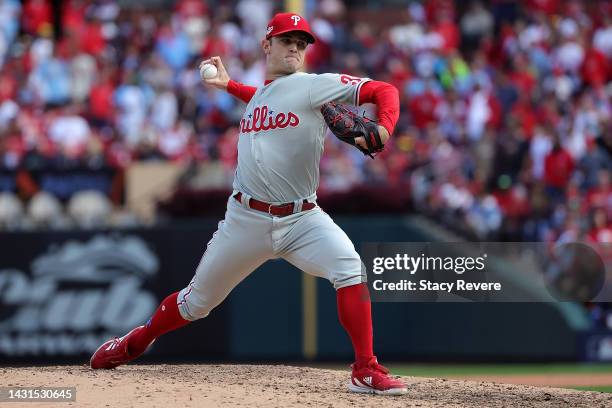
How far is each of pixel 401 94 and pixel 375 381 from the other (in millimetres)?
9113

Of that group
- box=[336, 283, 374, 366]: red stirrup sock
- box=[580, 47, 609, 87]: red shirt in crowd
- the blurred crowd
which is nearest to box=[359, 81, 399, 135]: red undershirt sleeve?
box=[336, 283, 374, 366]: red stirrup sock

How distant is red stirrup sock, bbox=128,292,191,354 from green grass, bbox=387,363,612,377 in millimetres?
4257

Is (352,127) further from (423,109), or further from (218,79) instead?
(423,109)

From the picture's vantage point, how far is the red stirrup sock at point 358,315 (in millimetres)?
6281

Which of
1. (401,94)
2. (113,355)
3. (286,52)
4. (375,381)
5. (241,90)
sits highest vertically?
(401,94)

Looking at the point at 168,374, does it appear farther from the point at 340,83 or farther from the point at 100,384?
the point at 340,83

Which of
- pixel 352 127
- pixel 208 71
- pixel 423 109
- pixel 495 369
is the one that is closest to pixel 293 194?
pixel 352 127

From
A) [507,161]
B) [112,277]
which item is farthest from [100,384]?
[507,161]

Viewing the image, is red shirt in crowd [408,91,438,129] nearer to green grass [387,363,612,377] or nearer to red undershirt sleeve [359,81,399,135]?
green grass [387,363,612,377]

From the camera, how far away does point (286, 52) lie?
641cm

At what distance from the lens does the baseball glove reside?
19.0 ft

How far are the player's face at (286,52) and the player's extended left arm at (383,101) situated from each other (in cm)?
47

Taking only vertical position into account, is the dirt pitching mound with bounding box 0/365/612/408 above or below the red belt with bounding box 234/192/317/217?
below

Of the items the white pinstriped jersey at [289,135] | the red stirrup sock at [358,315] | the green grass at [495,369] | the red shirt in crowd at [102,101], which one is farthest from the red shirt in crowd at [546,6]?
the red stirrup sock at [358,315]
